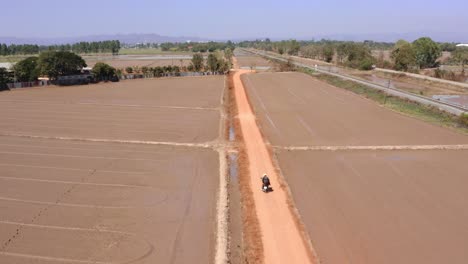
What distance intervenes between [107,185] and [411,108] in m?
27.9

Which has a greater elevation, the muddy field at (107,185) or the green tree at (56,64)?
the green tree at (56,64)

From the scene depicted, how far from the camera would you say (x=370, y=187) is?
16.7 metres

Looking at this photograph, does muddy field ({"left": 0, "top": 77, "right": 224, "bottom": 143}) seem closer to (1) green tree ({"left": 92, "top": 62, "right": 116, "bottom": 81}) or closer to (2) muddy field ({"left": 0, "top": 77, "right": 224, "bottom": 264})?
(2) muddy field ({"left": 0, "top": 77, "right": 224, "bottom": 264})

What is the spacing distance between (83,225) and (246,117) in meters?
19.6

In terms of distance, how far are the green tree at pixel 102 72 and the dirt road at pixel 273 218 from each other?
3620 centimetres

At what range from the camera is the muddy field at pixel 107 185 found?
38.8ft

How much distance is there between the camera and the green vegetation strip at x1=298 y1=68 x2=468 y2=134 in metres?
28.3

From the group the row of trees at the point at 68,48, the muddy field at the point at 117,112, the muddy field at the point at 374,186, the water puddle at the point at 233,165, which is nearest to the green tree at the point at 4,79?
the muddy field at the point at 117,112

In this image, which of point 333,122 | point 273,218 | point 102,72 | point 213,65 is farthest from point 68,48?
point 273,218

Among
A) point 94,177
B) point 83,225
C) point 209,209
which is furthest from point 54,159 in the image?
point 209,209

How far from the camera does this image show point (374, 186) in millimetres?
16812

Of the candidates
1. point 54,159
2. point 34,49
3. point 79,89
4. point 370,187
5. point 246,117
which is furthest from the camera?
point 34,49

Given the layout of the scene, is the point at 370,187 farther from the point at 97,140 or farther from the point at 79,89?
the point at 79,89

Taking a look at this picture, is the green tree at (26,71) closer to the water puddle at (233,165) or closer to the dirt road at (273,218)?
the water puddle at (233,165)
